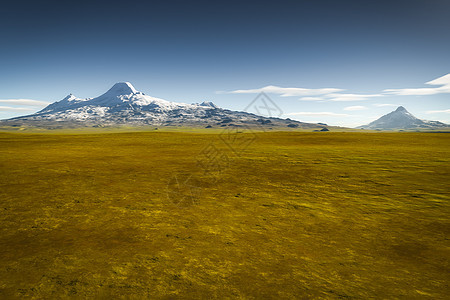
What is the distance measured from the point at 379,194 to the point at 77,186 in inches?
779

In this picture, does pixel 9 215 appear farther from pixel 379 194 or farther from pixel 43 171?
pixel 379 194

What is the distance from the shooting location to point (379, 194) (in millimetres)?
13969

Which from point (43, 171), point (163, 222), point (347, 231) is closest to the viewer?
point (347, 231)

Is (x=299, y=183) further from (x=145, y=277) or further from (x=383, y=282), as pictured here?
(x=145, y=277)

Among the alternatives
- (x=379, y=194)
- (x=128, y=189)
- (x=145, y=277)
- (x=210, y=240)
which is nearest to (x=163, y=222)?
(x=210, y=240)

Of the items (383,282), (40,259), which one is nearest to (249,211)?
(383,282)

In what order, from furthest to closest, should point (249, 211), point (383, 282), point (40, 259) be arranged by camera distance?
point (249, 211)
point (40, 259)
point (383, 282)

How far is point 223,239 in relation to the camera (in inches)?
324

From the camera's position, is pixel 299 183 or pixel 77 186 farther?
pixel 299 183

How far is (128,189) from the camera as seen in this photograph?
1451 cm

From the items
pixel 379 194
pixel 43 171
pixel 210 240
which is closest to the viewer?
pixel 210 240

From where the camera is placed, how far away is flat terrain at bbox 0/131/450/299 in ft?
18.9

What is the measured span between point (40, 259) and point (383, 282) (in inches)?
393

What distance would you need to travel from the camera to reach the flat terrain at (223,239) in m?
5.76
